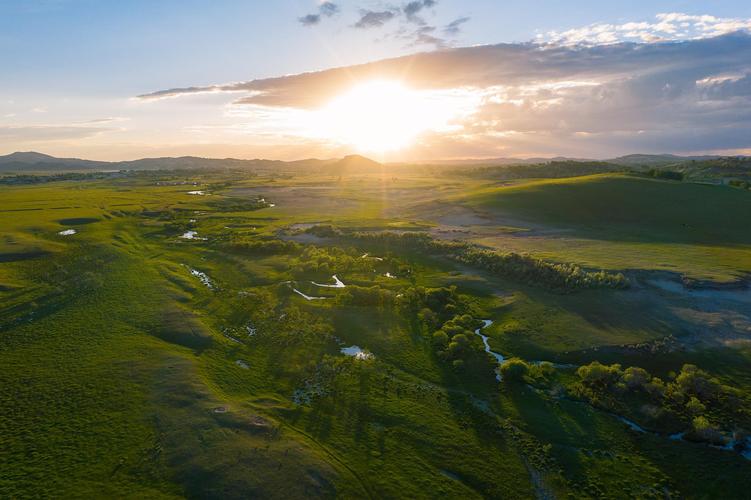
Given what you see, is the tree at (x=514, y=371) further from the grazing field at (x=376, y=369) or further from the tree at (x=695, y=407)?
the tree at (x=695, y=407)

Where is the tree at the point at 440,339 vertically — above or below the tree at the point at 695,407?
above

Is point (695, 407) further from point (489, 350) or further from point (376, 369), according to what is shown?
point (376, 369)

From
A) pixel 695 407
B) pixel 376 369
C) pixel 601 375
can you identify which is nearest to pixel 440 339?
pixel 376 369

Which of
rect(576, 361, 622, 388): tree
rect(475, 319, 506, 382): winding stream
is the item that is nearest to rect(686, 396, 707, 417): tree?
rect(576, 361, 622, 388): tree

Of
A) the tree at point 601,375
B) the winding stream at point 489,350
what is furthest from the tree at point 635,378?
the winding stream at point 489,350

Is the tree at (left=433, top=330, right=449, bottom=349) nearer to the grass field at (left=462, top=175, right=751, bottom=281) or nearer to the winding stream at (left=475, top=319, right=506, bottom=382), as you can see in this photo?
the winding stream at (left=475, top=319, right=506, bottom=382)

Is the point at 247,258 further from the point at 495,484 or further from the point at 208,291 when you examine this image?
the point at 495,484

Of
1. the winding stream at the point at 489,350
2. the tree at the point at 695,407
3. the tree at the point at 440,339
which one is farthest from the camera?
the tree at the point at 440,339

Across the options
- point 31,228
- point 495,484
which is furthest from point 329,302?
point 31,228
